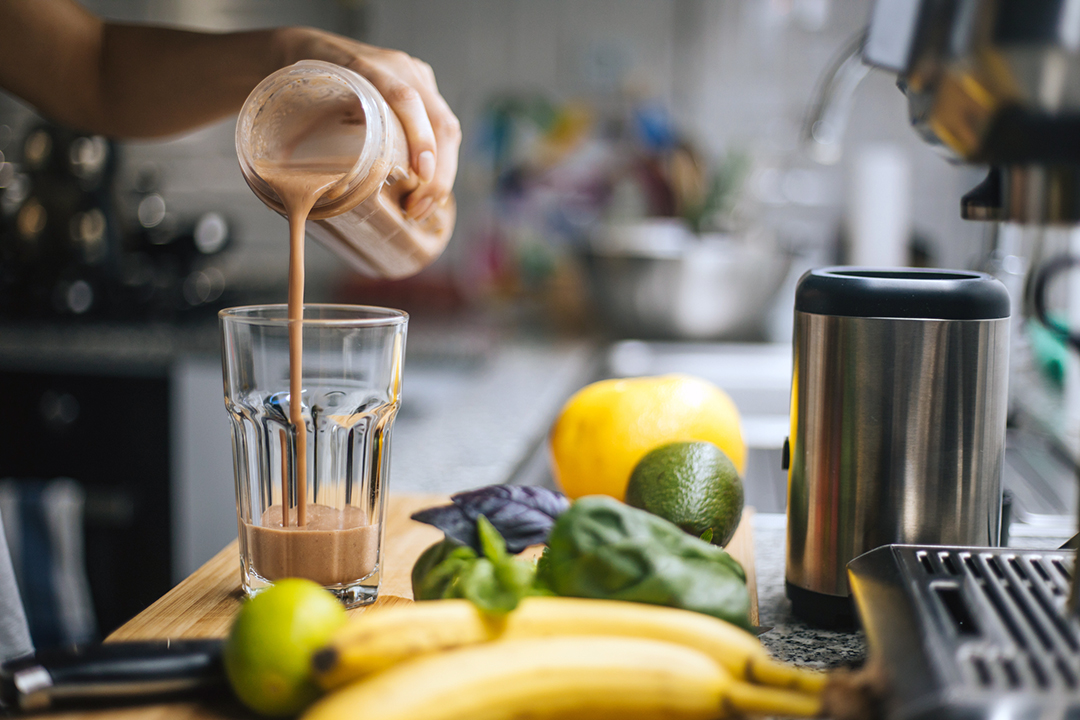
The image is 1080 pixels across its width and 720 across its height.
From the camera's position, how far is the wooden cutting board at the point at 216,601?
1.55 feet

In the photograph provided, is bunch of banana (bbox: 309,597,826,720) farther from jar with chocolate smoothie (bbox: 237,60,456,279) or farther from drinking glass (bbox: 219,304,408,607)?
jar with chocolate smoothie (bbox: 237,60,456,279)

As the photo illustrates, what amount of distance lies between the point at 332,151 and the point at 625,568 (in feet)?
1.27

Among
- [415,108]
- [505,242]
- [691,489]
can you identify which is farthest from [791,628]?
[505,242]

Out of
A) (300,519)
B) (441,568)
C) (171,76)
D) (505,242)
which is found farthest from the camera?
(505,242)

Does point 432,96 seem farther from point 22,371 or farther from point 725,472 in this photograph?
point 22,371

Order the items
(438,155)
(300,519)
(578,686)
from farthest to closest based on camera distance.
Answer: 1. (438,155)
2. (300,519)
3. (578,686)

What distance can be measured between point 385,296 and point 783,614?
182 centimetres

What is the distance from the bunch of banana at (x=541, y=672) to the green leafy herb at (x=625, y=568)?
0.03m

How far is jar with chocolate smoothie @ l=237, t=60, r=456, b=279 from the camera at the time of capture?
2.06 ft

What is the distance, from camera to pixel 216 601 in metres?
0.65

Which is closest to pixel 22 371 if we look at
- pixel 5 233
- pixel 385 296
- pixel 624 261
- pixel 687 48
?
pixel 5 233

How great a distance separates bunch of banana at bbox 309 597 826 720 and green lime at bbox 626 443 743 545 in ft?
0.60

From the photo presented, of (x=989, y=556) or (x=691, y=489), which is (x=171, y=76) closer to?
(x=691, y=489)

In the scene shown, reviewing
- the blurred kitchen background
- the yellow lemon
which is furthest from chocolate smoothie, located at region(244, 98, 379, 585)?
the blurred kitchen background
